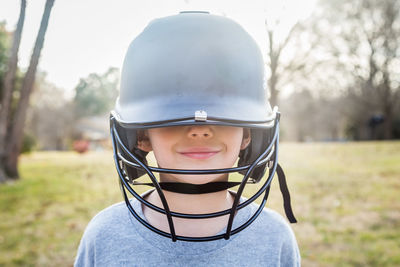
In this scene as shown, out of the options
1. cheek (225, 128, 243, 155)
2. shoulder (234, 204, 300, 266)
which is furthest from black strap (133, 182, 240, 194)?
shoulder (234, 204, 300, 266)

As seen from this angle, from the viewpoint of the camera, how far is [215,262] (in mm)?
1297

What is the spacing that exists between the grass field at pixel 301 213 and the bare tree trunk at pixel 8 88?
63cm

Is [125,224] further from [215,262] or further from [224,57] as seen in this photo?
[224,57]

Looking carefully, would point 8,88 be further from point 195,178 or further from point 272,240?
point 272,240

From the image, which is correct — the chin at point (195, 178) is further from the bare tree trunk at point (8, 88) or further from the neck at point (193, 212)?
the bare tree trunk at point (8, 88)

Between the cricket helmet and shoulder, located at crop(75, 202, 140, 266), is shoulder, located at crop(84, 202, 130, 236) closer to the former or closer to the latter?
shoulder, located at crop(75, 202, 140, 266)

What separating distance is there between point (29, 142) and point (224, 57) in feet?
53.6

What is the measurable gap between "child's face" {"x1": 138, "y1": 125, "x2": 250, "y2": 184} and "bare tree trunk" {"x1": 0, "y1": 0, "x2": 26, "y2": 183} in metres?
1.05

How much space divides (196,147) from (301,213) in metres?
4.01

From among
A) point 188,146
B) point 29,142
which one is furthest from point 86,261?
point 29,142

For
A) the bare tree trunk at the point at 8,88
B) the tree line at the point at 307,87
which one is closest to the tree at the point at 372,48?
the tree line at the point at 307,87

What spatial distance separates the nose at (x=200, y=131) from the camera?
1.24 m

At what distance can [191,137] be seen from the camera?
49.1 inches

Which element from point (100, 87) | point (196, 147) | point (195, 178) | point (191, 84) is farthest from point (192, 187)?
point (100, 87)
